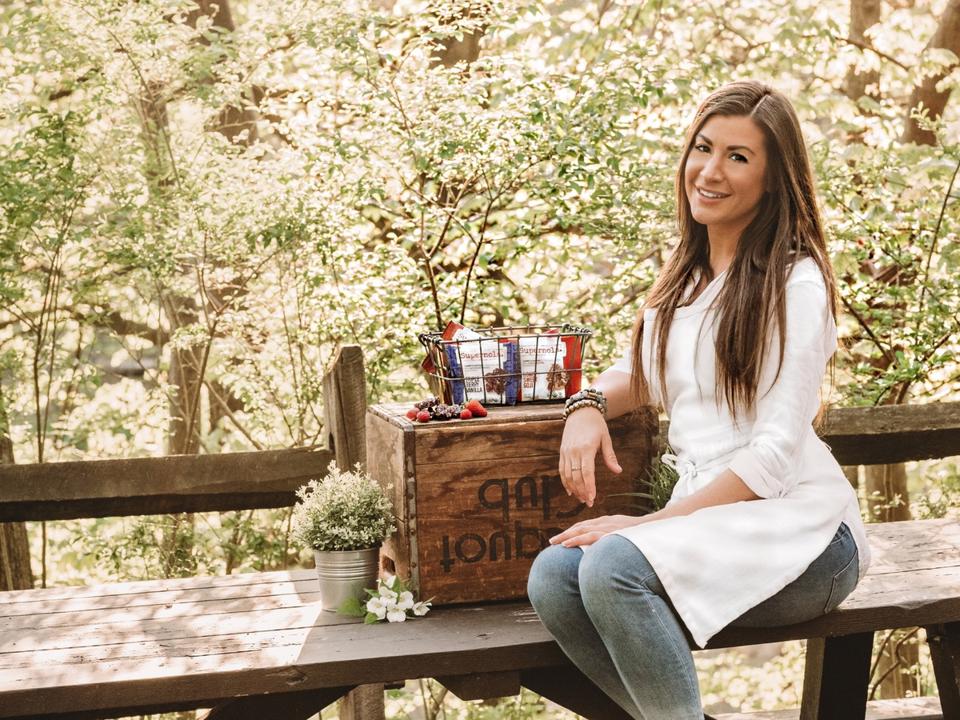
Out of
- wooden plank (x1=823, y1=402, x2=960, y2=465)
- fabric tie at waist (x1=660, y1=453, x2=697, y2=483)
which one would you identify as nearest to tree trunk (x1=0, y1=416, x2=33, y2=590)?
fabric tie at waist (x1=660, y1=453, x2=697, y2=483)


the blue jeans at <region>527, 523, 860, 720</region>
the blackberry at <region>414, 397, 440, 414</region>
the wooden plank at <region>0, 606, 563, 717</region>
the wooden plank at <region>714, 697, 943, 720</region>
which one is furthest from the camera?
the wooden plank at <region>714, 697, 943, 720</region>

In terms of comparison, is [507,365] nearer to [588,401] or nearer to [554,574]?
[588,401]

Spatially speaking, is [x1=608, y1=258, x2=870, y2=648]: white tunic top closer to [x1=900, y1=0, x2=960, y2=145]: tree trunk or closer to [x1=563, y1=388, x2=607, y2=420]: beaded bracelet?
[x1=563, y1=388, x2=607, y2=420]: beaded bracelet

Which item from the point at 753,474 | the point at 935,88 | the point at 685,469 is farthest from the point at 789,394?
the point at 935,88

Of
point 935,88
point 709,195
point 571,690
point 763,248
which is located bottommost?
point 571,690

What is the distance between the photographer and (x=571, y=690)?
93.4 inches

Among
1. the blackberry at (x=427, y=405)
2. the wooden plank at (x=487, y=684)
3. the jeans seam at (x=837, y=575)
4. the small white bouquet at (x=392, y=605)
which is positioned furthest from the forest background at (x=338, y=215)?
the wooden plank at (x=487, y=684)

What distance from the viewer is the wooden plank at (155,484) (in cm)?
314

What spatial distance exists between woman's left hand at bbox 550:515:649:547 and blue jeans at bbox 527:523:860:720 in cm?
2

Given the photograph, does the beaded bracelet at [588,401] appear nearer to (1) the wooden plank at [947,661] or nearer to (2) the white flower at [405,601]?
(2) the white flower at [405,601]

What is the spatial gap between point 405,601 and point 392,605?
0.10ft

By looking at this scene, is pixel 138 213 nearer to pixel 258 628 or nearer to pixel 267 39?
pixel 267 39

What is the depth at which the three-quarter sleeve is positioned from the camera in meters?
2.09

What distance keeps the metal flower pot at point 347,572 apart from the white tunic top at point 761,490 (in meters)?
0.67
